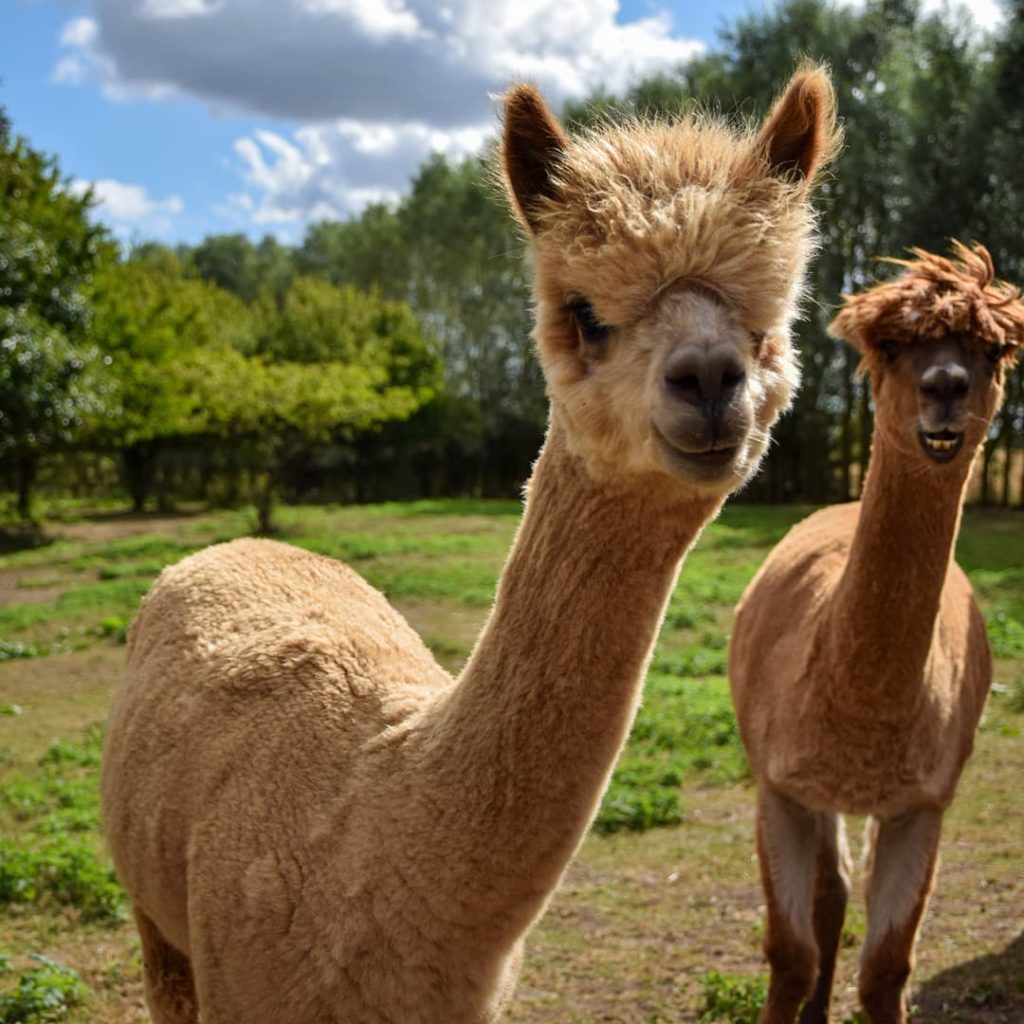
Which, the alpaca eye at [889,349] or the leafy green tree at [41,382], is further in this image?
the leafy green tree at [41,382]

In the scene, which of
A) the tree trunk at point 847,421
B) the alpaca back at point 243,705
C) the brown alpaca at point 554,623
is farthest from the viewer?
the tree trunk at point 847,421

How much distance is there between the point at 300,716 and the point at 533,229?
52.2 inches

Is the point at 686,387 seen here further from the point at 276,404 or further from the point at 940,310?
the point at 276,404

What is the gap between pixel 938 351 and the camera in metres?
3.85

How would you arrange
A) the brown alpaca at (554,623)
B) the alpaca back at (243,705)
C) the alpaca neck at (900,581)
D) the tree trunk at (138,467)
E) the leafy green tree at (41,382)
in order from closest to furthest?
the brown alpaca at (554,623), the alpaca back at (243,705), the alpaca neck at (900,581), the leafy green tree at (41,382), the tree trunk at (138,467)

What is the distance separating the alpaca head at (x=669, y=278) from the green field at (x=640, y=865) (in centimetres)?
310

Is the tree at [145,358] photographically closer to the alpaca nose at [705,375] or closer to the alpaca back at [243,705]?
the alpaca back at [243,705]

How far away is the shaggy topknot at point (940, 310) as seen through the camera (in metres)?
3.85

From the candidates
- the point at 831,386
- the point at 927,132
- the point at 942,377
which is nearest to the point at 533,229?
the point at 942,377

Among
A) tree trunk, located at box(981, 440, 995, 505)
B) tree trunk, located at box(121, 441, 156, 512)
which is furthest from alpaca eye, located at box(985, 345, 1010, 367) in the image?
tree trunk, located at box(121, 441, 156, 512)

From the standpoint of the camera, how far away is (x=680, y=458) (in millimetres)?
1889

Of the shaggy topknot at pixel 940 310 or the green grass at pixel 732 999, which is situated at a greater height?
the shaggy topknot at pixel 940 310

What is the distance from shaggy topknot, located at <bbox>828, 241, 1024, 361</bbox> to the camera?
12.6ft

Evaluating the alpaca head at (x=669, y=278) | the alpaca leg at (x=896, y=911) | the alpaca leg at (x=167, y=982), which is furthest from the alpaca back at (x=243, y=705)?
the alpaca leg at (x=896, y=911)
